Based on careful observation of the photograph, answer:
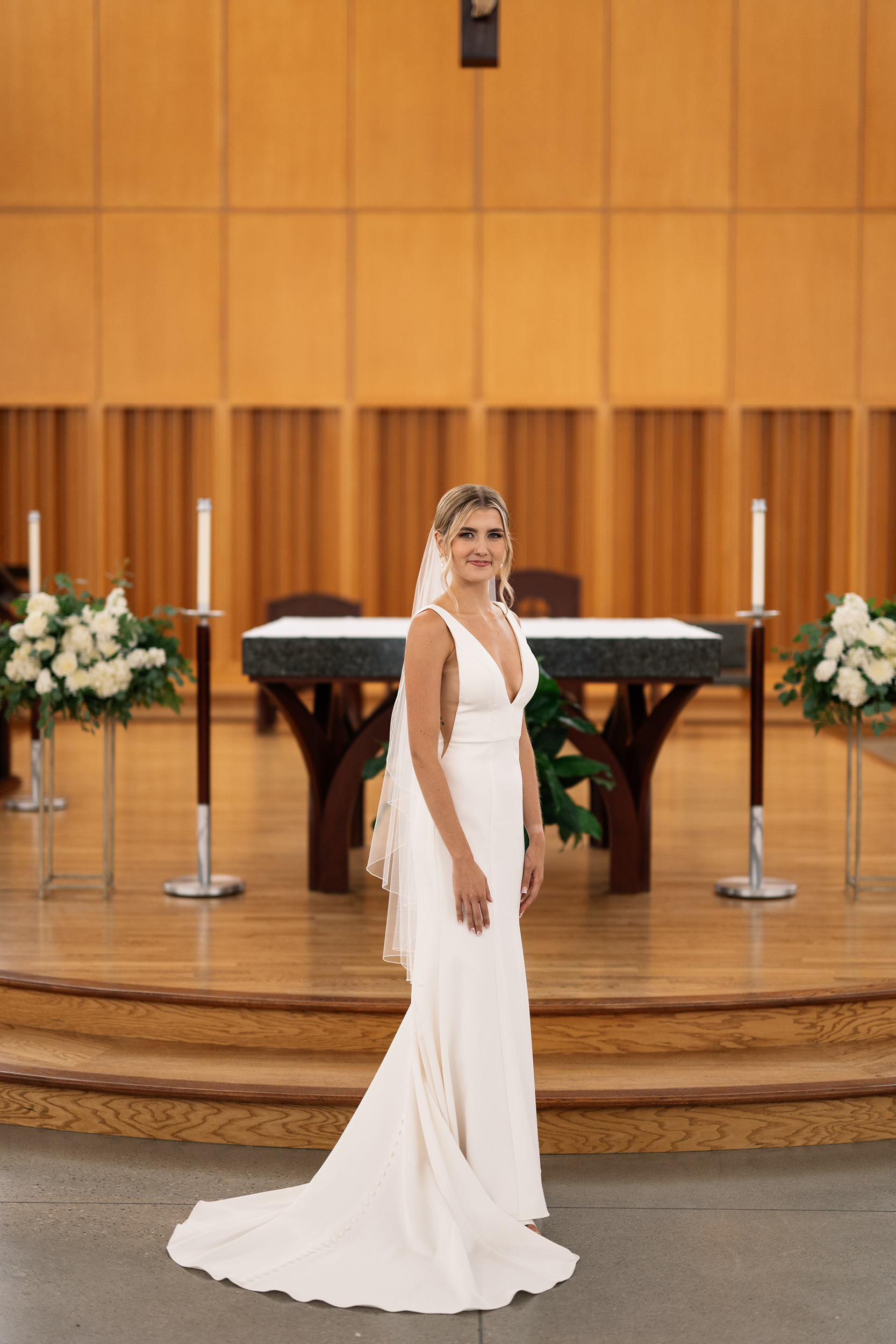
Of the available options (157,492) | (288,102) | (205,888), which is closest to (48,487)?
(157,492)

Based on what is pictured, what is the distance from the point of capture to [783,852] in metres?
5.57

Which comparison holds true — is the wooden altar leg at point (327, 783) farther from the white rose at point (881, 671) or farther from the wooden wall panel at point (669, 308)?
the wooden wall panel at point (669, 308)

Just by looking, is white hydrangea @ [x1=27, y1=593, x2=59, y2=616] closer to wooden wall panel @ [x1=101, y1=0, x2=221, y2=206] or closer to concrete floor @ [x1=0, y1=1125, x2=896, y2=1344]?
concrete floor @ [x1=0, y1=1125, x2=896, y2=1344]

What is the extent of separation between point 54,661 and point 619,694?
6.80 ft

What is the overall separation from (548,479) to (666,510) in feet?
2.67

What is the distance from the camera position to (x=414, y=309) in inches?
376

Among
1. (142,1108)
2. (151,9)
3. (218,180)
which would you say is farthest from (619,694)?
(151,9)

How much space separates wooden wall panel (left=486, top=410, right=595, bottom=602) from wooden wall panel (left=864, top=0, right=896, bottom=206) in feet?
8.03

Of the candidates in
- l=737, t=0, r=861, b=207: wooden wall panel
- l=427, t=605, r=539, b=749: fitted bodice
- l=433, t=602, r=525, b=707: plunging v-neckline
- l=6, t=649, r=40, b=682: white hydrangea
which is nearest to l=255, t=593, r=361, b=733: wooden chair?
l=737, t=0, r=861, b=207: wooden wall panel

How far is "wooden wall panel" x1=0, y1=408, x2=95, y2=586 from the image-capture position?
971cm

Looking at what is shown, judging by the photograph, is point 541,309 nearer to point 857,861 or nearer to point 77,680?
point 857,861

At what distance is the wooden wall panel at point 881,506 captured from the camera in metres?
9.71

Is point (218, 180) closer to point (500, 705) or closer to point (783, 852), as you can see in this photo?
point (783, 852)

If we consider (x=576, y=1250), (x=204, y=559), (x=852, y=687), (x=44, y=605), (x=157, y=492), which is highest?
(x=157, y=492)
